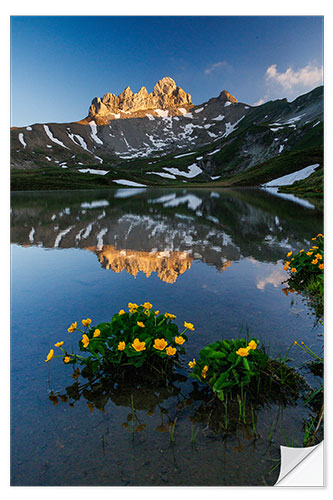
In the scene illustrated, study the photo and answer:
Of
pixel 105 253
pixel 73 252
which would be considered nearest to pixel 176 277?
pixel 105 253

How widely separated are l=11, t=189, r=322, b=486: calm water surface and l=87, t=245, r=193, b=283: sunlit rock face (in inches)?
1.6

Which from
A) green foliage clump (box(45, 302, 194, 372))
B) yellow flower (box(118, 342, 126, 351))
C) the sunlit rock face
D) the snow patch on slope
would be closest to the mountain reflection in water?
the sunlit rock face

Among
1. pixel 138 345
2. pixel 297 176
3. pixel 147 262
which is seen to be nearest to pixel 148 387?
pixel 138 345

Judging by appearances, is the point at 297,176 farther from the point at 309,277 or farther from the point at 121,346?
the point at 121,346

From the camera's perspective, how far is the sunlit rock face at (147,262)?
33.7 ft

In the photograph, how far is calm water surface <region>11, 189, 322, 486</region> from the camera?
2947mm

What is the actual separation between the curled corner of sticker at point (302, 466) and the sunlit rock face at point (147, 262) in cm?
650

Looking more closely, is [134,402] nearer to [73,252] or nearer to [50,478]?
[50,478]

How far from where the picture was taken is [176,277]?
9656mm

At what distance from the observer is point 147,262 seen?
11.5 metres

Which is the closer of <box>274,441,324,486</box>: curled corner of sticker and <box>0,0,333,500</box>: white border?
<box>274,441,324,486</box>: curled corner of sticker

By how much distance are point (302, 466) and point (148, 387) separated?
2048 mm

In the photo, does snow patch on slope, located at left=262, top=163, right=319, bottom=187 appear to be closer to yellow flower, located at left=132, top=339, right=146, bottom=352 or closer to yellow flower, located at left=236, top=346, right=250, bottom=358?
yellow flower, located at left=236, top=346, right=250, bottom=358
